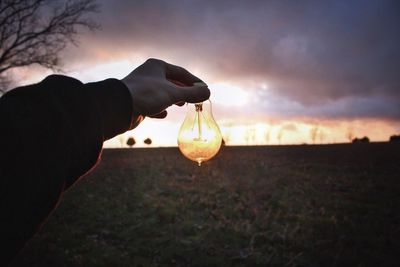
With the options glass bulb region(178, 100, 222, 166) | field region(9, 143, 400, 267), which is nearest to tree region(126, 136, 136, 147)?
field region(9, 143, 400, 267)

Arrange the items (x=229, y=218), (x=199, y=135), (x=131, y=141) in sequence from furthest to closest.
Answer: (x=131, y=141) → (x=229, y=218) → (x=199, y=135)

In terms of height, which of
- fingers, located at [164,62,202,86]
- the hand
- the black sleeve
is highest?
fingers, located at [164,62,202,86]

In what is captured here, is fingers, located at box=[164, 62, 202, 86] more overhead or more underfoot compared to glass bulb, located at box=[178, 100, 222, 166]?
more overhead

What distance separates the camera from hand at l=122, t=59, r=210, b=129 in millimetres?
1467

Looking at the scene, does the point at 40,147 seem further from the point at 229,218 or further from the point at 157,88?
the point at 229,218

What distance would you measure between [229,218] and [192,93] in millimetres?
8301

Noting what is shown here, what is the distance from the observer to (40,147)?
86 cm

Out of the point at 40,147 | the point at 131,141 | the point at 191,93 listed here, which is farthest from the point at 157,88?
the point at 131,141

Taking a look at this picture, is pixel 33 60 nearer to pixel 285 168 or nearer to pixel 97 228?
pixel 97 228

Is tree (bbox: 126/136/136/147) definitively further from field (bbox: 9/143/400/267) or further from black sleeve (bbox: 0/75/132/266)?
black sleeve (bbox: 0/75/132/266)

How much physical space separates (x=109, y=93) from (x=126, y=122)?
136 mm

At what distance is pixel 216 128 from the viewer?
237 cm

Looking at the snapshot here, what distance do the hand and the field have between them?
604 centimetres

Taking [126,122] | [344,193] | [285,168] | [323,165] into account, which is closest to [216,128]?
[126,122]
